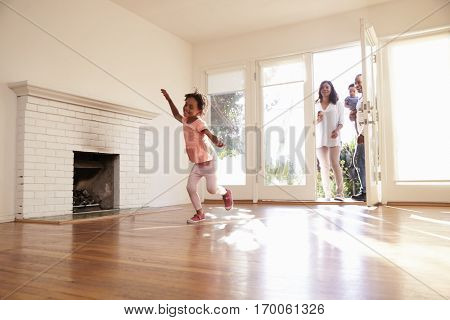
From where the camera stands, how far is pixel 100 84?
379 centimetres

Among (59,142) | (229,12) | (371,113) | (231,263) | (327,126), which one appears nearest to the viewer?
(231,263)

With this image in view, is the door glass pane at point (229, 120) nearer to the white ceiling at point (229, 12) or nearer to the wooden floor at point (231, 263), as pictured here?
the white ceiling at point (229, 12)

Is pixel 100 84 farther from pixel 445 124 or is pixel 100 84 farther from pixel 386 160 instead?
pixel 445 124

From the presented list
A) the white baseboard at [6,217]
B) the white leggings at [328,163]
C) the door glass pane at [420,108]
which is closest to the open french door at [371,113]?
the door glass pane at [420,108]

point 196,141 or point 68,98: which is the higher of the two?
point 68,98

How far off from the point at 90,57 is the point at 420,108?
3833mm

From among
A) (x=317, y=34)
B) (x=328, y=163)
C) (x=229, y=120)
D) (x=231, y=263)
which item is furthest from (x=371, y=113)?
(x=231, y=263)

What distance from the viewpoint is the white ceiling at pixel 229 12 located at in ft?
13.6

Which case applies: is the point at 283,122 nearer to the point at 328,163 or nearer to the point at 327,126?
the point at 327,126

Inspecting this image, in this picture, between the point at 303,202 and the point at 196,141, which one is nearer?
the point at 196,141

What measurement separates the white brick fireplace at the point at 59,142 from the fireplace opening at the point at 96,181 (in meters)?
0.07

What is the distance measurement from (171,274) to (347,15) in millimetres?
4216

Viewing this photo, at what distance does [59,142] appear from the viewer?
330cm
